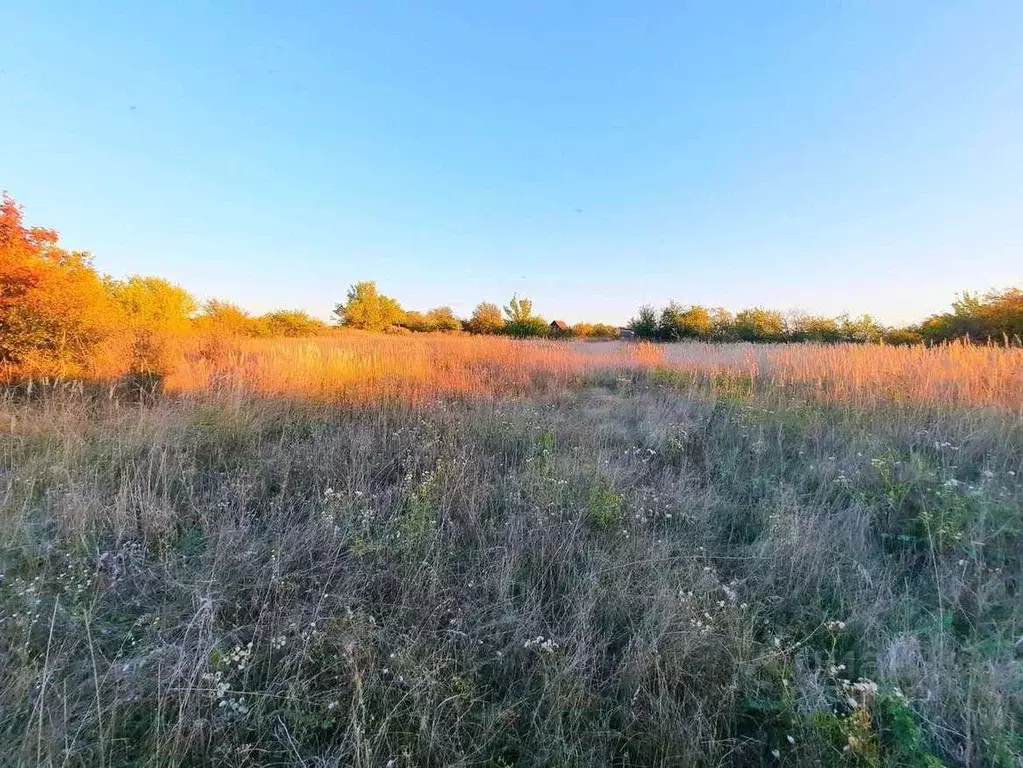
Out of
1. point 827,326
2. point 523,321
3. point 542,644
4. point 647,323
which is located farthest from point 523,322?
point 542,644

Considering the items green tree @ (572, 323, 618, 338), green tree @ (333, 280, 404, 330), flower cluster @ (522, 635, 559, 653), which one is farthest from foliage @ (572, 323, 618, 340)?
flower cluster @ (522, 635, 559, 653)

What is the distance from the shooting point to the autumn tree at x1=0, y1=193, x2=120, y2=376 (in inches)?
191

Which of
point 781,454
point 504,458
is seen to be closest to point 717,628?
point 504,458

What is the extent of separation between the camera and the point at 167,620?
1496 millimetres

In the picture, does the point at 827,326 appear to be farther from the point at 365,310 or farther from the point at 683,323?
the point at 365,310

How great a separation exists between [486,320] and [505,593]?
28.3 metres

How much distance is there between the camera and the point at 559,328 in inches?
1143

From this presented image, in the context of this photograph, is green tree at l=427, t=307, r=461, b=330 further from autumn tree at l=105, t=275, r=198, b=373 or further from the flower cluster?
the flower cluster

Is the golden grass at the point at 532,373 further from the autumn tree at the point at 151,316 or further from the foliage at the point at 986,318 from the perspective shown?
the foliage at the point at 986,318

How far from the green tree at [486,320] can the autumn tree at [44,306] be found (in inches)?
893

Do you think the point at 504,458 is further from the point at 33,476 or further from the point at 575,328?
the point at 575,328

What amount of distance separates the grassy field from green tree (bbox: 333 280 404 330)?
70.9 feet

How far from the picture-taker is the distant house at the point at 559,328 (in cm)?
2758

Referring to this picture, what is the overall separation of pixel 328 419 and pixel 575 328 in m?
27.6
